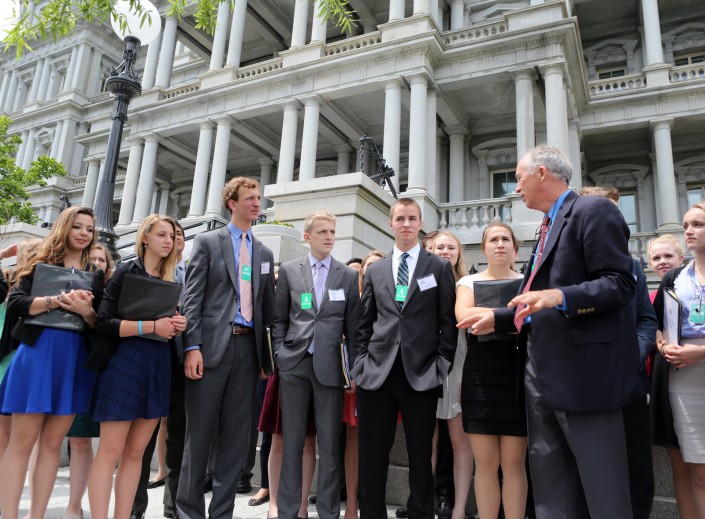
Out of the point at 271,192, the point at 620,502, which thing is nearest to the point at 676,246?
the point at 620,502

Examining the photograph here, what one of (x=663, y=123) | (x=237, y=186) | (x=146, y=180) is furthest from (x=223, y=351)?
(x=146, y=180)

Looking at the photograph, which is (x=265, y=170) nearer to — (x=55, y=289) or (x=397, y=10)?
(x=397, y=10)

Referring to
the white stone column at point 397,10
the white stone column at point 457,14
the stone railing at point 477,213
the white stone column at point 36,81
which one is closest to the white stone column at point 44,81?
the white stone column at point 36,81

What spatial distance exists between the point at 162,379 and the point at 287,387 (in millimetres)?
910

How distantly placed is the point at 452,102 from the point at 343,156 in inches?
245

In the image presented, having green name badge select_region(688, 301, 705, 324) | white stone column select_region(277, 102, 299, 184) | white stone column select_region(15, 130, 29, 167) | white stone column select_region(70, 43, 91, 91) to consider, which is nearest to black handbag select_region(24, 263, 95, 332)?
green name badge select_region(688, 301, 705, 324)

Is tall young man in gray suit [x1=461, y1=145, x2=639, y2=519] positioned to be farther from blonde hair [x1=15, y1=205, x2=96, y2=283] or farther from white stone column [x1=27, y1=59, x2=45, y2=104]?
white stone column [x1=27, y1=59, x2=45, y2=104]

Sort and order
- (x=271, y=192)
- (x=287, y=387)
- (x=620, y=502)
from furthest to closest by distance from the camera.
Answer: (x=271, y=192) → (x=287, y=387) → (x=620, y=502)

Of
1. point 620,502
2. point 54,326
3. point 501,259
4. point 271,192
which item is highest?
point 271,192

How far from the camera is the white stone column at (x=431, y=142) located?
1733 centimetres

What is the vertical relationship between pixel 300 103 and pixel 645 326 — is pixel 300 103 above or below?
above

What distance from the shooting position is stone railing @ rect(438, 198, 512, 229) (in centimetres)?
1438

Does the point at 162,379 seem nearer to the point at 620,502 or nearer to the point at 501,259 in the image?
the point at 501,259

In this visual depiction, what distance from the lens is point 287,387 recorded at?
3826 mm
